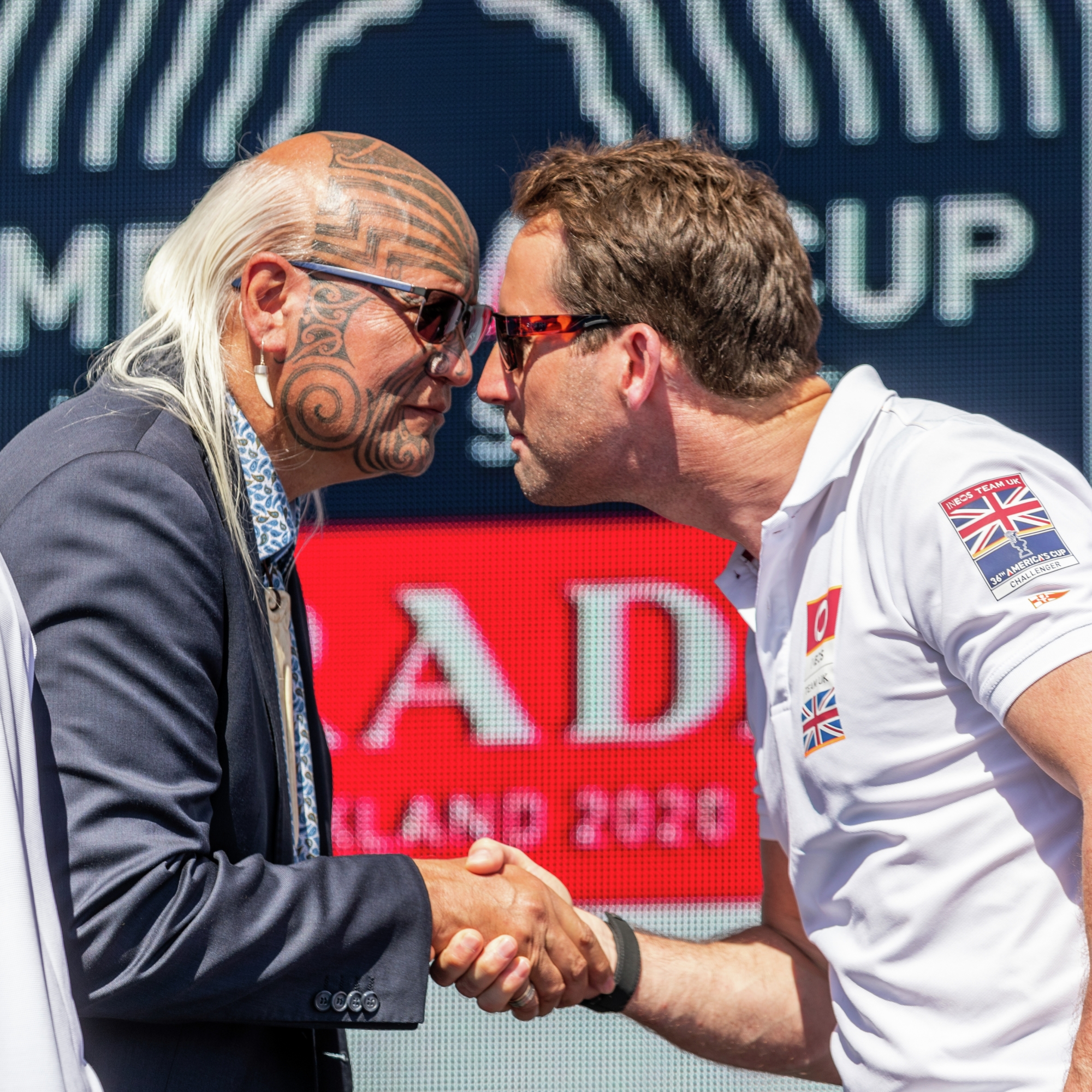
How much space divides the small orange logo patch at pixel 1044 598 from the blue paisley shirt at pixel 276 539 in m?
0.93

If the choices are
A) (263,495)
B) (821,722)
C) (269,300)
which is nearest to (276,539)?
(263,495)

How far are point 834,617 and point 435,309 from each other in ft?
2.71

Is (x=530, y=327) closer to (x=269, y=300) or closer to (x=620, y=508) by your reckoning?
(x=269, y=300)

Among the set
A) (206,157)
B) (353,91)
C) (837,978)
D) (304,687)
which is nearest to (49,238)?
(206,157)

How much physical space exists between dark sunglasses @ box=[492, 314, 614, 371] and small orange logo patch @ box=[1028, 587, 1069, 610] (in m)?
0.79

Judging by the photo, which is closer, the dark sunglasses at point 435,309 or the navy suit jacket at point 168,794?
the navy suit jacket at point 168,794

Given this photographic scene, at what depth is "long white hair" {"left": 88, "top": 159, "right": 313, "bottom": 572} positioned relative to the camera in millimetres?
1521

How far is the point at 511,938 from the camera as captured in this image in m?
1.63

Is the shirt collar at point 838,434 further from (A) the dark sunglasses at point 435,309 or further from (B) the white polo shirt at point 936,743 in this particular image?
(A) the dark sunglasses at point 435,309

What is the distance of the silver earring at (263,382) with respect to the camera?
1747mm

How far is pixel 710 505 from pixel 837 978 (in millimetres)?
657

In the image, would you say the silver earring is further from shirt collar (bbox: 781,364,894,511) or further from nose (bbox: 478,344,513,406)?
shirt collar (bbox: 781,364,894,511)

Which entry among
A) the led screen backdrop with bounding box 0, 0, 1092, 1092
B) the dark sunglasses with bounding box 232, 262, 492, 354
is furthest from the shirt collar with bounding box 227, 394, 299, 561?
the led screen backdrop with bounding box 0, 0, 1092, 1092

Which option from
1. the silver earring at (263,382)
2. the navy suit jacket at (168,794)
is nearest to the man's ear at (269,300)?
the silver earring at (263,382)
